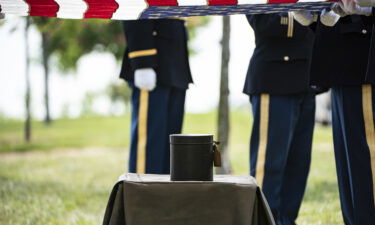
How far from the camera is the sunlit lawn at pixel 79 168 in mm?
5066

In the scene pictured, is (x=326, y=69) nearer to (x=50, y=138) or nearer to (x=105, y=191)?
(x=105, y=191)

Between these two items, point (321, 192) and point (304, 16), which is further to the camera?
point (321, 192)

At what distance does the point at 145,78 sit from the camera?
459 centimetres

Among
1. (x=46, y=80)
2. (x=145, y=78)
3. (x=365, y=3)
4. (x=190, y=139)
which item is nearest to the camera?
(x=190, y=139)

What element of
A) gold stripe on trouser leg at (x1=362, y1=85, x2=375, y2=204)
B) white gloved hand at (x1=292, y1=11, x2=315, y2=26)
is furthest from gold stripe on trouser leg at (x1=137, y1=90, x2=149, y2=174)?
gold stripe on trouser leg at (x1=362, y1=85, x2=375, y2=204)

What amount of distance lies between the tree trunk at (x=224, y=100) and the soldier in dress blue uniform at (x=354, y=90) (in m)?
2.90

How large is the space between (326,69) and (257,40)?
0.69 m

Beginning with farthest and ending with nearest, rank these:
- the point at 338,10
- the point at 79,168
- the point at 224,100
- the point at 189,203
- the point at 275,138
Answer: the point at 79,168, the point at 224,100, the point at 275,138, the point at 338,10, the point at 189,203

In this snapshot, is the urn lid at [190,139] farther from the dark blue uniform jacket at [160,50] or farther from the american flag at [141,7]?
the dark blue uniform jacket at [160,50]

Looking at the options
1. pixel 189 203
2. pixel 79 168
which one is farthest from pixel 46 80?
pixel 189 203

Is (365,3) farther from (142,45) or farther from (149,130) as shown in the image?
(149,130)

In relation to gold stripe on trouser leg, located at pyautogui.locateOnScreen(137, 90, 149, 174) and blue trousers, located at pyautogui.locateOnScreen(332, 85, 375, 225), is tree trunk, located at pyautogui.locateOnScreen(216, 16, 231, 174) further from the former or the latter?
blue trousers, located at pyautogui.locateOnScreen(332, 85, 375, 225)

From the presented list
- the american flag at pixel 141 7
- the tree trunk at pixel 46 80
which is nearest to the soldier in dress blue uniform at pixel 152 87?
the american flag at pixel 141 7

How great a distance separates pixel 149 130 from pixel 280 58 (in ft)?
3.54
